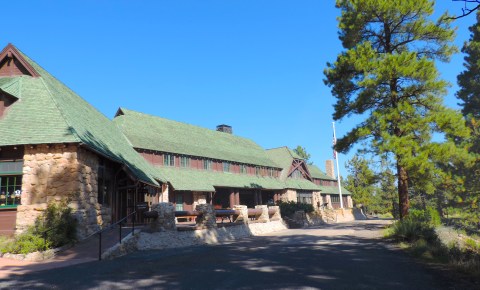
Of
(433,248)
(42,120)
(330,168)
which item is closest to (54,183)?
(42,120)

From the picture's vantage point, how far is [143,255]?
12.6 m

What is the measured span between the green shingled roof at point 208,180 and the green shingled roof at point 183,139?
63.3 inches

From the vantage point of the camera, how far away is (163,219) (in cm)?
1545

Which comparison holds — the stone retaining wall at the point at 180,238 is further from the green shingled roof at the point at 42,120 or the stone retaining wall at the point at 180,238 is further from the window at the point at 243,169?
the window at the point at 243,169

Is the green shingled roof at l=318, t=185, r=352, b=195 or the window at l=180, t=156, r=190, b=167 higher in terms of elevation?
the window at l=180, t=156, r=190, b=167

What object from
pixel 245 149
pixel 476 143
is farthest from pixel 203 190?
pixel 476 143

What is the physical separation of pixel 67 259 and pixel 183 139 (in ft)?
70.7

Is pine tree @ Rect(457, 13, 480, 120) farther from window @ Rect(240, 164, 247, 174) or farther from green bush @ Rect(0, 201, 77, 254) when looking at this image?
green bush @ Rect(0, 201, 77, 254)

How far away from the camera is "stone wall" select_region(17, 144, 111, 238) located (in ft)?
44.4

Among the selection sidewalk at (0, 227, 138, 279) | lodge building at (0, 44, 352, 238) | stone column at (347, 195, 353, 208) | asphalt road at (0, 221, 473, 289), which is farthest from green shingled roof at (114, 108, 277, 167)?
stone column at (347, 195, 353, 208)

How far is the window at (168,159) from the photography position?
2814 cm

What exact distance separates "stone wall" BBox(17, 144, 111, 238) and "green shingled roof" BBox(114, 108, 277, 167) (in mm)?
11533

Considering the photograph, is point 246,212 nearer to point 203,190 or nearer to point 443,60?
point 203,190

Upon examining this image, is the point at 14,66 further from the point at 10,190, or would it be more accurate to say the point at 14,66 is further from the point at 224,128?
the point at 224,128
